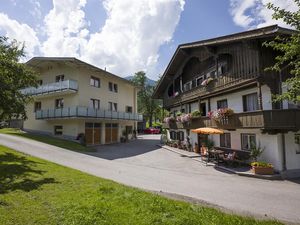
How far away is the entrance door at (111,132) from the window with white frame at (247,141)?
19989 mm

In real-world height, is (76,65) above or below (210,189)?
above

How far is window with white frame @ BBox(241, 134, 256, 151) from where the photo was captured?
16906 millimetres

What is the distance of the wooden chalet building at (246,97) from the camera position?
14383 millimetres

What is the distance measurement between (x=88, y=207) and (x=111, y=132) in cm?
2777

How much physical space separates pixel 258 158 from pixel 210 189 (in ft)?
22.7

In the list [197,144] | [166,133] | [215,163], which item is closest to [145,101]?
[166,133]

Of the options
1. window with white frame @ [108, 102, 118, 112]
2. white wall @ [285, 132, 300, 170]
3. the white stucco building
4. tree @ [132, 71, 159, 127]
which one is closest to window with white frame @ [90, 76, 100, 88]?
the white stucco building

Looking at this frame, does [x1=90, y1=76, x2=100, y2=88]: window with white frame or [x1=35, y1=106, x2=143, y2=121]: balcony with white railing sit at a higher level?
[x1=90, y1=76, x2=100, y2=88]: window with white frame

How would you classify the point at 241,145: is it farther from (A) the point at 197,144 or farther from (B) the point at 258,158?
(A) the point at 197,144

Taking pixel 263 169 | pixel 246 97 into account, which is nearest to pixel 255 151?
pixel 263 169

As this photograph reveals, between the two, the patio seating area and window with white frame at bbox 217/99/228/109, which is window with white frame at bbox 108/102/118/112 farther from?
the patio seating area

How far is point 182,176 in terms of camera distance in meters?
13.8

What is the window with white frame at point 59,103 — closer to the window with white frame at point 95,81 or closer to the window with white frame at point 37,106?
the window with white frame at point 37,106

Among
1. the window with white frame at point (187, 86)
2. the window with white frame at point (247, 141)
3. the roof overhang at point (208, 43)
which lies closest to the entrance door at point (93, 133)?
the roof overhang at point (208, 43)
